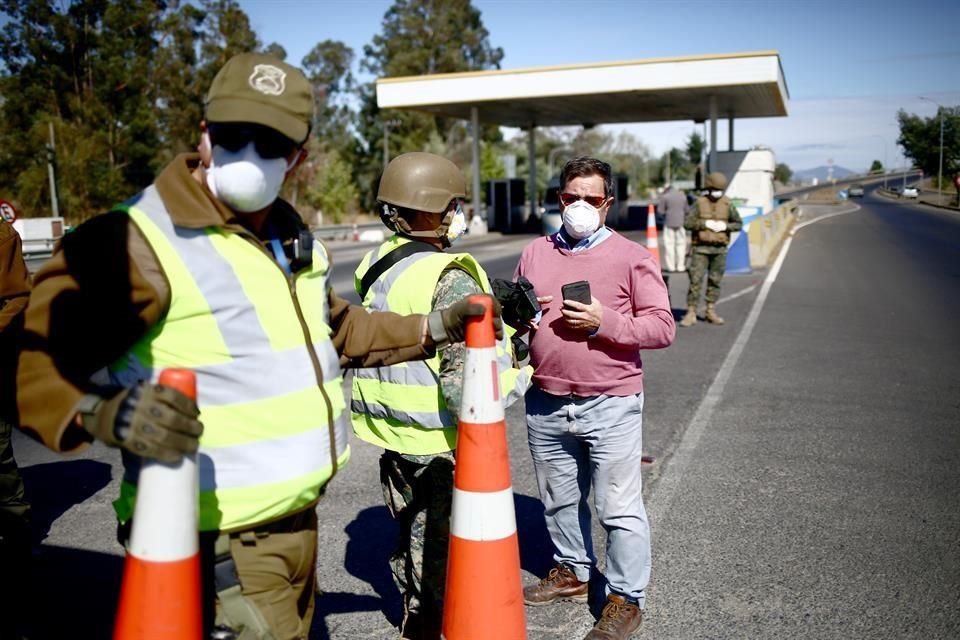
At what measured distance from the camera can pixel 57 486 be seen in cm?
545

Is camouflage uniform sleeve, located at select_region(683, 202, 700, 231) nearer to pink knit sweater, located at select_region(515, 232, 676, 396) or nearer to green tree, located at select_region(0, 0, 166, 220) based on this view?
pink knit sweater, located at select_region(515, 232, 676, 396)

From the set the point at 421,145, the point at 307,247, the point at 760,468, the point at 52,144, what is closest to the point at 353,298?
the point at 760,468

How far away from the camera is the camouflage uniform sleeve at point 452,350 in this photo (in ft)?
9.75

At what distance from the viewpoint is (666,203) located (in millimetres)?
18016

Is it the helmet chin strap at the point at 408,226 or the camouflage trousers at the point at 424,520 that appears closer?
the camouflage trousers at the point at 424,520

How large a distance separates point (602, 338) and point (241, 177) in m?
1.79

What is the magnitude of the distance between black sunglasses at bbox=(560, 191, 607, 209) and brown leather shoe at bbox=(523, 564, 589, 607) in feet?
5.14

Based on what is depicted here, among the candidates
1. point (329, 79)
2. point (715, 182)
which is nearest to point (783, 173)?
point (329, 79)

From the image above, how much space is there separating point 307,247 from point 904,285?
53.3 feet

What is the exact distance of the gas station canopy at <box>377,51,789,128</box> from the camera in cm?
2986

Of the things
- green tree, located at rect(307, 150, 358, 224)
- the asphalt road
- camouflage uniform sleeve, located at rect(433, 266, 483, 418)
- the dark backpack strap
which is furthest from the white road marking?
green tree, located at rect(307, 150, 358, 224)

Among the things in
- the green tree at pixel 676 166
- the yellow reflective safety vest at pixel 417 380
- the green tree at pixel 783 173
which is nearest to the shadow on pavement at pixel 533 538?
the yellow reflective safety vest at pixel 417 380

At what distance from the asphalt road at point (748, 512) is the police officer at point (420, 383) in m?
0.55

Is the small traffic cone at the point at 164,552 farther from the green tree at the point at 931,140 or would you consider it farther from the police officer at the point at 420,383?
the green tree at the point at 931,140
